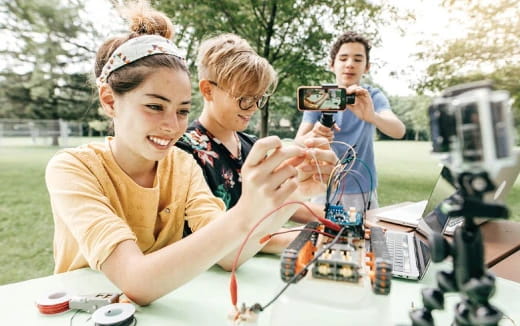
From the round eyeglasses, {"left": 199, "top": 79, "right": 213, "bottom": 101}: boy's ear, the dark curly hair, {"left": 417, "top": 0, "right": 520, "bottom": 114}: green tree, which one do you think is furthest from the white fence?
the round eyeglasses

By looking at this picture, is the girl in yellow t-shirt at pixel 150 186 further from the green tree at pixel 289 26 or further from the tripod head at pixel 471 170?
the green tree at pixel 289 26

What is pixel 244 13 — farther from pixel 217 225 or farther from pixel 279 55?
pixel 217 225

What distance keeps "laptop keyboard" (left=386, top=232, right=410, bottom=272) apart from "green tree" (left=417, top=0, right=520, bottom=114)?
4.95 m

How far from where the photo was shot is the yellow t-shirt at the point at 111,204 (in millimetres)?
1070

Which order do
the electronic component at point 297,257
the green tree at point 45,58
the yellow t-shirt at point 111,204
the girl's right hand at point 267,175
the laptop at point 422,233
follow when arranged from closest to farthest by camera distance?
the electronic component at point 297,257
the girl's right hand at point 267,175
the yellow t-shirt at point 111,204
the laptop at point 422,233
the green tree at point 45,58

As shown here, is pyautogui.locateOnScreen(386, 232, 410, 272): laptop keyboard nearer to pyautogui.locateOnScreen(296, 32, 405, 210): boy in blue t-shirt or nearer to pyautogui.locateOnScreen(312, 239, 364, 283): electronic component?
pyautogui.locateOnScreen(312, 239, 364, 283): electronic component

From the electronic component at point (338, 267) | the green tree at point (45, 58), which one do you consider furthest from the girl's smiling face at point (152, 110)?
the green tree at point (45, 58)

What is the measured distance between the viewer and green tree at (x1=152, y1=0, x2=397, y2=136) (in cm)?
618

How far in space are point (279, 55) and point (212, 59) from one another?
17.8 feet

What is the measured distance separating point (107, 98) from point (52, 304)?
771mm

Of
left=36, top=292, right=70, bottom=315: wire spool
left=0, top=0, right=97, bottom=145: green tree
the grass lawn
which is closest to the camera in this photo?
left=36, top=292, right=70, bottom=315: wire spool

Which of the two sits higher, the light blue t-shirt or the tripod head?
the light blue t-shirt

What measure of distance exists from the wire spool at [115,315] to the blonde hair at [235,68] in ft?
3.98

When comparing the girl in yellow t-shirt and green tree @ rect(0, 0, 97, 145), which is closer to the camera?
the girl in yellow t-shirt
